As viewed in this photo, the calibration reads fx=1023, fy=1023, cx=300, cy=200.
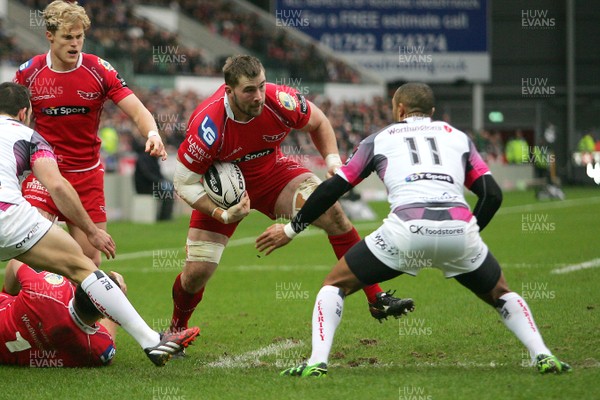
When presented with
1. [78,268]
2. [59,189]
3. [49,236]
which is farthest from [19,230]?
[78,268]

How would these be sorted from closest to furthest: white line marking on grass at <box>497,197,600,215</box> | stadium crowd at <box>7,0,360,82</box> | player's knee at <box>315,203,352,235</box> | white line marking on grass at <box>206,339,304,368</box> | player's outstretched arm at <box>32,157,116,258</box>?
player's outstretched arm at <box>32,157,116,258</box>, white line marking on grass at <box>206,339,304,368</box>, player's knee at <box>315,203,352,235</box>, white line marking on grass at <box>497,197,600,215</box>, stadium crowd at <box>7,0,360,82</box>

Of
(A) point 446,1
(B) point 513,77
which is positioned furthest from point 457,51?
(B) point 513,77

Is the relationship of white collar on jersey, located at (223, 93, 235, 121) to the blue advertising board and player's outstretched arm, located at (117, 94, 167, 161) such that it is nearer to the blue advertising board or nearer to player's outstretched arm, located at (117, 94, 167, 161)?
player's outstretched arm, located at (117, 94, 167, 161)

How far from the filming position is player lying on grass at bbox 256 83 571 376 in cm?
632

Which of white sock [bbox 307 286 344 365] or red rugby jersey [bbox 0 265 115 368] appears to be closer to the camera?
white sock [bbox 307 286 344 365]

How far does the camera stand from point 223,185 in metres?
7.90

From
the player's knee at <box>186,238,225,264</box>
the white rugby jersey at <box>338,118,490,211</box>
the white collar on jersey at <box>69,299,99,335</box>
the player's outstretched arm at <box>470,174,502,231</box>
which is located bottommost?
the white collar on jersey at <box>69,299,99,335</box>

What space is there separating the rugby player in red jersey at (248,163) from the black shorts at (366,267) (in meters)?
1.21

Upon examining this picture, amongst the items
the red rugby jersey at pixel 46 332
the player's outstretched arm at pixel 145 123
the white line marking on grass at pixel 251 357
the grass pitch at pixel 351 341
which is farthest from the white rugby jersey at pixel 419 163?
the red rugby jersey at pixel 46 332

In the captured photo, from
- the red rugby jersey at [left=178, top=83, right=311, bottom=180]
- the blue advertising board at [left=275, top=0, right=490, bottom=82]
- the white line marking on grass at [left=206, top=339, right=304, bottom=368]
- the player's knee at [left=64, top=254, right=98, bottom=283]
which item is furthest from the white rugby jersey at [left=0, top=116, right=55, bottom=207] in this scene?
the blue advertising board at [left=275, top=0, right=490, bottom=82]

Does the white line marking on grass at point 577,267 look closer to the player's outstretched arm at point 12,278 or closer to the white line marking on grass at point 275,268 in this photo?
the white line marking on grass at point 275,268

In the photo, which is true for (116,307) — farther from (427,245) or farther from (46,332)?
(427,245)

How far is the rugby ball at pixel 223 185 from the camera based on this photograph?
7.91 meters

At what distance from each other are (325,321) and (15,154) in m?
2.33
